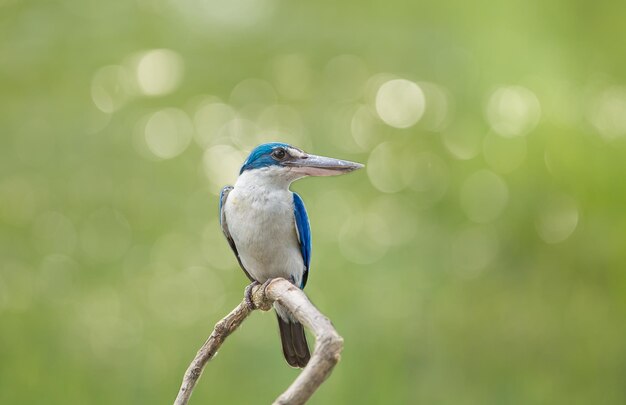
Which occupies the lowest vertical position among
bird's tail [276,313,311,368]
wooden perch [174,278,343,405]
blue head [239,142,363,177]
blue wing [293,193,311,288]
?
bird's tail [276,313,311,368]

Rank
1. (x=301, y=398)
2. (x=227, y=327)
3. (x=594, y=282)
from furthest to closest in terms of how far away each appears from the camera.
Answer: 1. (x=594, y=282)
2. (x=227, y=327)
3. (x=301, y=398)

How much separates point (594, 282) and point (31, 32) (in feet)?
12.9

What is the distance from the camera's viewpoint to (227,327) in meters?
1.64

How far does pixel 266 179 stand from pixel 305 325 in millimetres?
806

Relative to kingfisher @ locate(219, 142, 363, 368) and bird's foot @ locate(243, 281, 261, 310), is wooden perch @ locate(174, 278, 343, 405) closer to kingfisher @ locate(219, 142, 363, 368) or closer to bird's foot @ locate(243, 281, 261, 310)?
bird's foot @ locate(243, 281, 261, 310)

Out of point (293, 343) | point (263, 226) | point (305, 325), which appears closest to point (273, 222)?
point (263, 226)

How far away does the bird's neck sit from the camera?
202 centimetres

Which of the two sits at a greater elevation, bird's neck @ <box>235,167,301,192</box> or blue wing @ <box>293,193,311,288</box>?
bird's neck @ <box>235,167,301,192</box>

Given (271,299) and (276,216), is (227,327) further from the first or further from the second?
(276,216)

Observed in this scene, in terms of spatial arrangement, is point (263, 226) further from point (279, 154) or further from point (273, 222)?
point (279, 154)

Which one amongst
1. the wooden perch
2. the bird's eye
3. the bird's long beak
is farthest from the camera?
the bird's eye

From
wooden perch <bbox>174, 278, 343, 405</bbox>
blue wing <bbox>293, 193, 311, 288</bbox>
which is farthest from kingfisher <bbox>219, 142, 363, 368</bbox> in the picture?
wooden perch <bbox>174, 278, 343, 405</bbox>

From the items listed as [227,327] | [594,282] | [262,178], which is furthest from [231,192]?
[594,282]

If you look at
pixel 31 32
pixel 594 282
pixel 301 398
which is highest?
pixel 31 32
